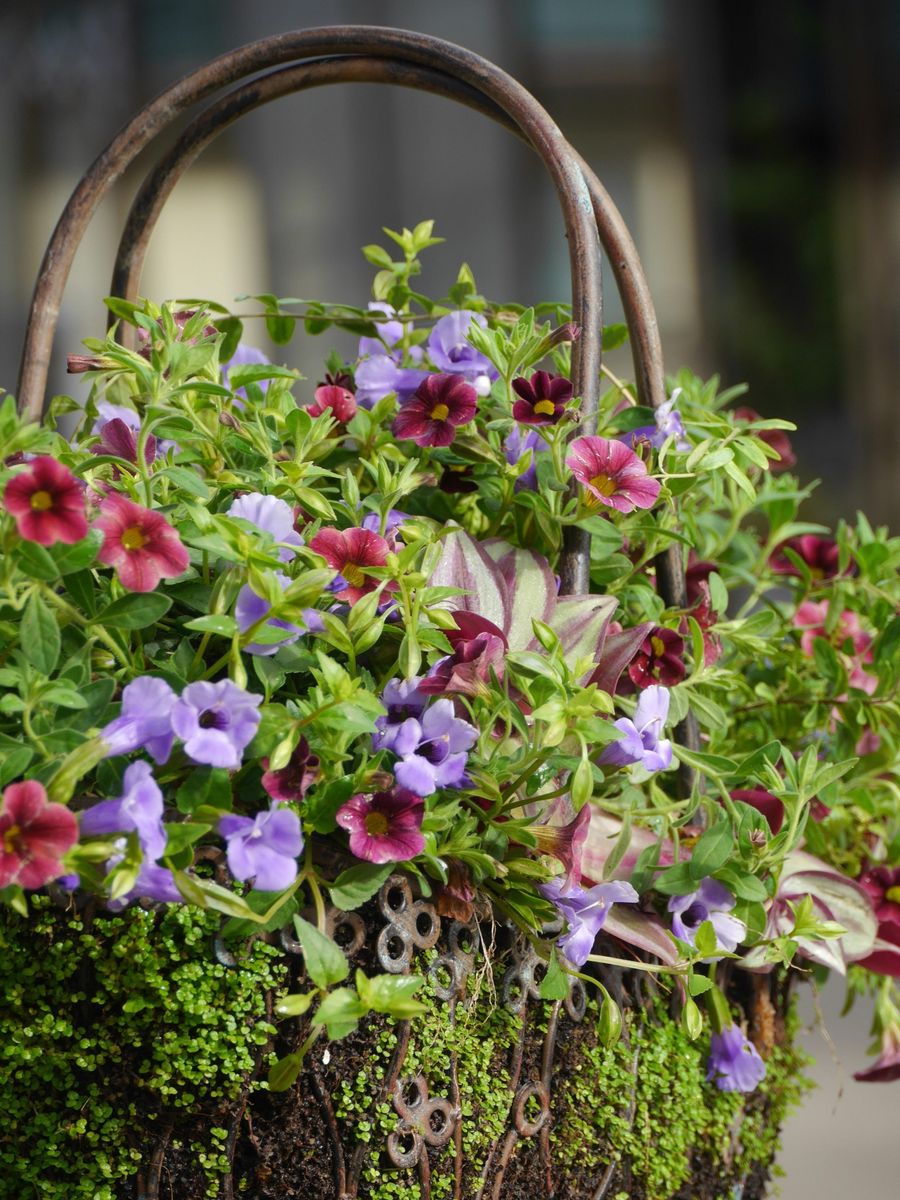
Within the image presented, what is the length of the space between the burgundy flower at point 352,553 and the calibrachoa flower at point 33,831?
7.1 inches

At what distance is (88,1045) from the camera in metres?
0.58

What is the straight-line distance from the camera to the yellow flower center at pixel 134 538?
56 cm

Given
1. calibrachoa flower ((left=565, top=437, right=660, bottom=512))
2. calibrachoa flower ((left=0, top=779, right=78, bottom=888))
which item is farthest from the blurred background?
calibrachoa flower ((left=0, top=779, right=78, bottom=888))

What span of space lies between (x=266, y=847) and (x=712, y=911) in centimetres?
28

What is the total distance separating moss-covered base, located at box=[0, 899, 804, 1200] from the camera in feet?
1.89

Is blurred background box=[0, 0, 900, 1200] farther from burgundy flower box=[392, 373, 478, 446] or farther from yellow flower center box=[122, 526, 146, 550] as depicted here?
yellow flower center box=[122, 526, 146, 550]

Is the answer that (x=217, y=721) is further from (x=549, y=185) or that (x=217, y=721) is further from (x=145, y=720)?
(x=549, y=185)

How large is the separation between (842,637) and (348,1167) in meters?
0.52

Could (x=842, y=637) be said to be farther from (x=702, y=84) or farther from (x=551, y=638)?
(x=702, y=84)

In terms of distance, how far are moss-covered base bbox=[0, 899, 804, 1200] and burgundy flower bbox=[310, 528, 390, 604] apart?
17 centimetres

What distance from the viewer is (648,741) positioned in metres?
0.67

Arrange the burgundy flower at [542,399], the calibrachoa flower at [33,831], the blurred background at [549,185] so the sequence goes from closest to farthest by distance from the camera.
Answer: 1. the calibrachoa flower at [33,831]
2. the burgundy flower at [542,399]
3. the blurred background at [549,185]

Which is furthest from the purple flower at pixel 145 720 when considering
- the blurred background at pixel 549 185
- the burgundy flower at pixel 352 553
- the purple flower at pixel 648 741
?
the blurred background at pixel 549 185

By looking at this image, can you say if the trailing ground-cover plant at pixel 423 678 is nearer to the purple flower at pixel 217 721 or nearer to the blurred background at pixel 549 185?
the purple flower at pixel 217 721
